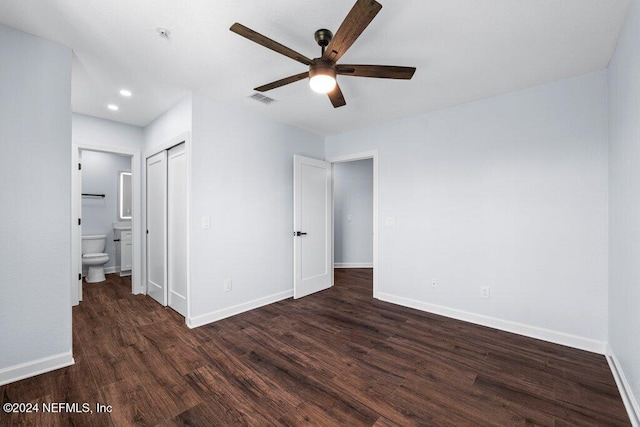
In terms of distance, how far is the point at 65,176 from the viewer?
83.4 inches

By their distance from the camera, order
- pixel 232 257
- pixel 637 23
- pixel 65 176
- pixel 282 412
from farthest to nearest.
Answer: pixel 232 257
pixel 65 176
pixel 282 412
pixel 637 23

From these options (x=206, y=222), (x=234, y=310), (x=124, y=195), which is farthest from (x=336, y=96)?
(x=124, y=195)

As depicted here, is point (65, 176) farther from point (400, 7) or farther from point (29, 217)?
point (400, 7)

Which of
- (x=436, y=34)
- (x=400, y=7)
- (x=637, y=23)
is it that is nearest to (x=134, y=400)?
(x=400, y=7)

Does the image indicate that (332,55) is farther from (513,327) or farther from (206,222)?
(513,327)

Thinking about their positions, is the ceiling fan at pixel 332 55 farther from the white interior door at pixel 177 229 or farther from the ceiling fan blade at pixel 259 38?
the white interior door at pixel 177 229

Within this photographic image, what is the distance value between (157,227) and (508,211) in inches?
166

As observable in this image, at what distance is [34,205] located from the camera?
6.54ft

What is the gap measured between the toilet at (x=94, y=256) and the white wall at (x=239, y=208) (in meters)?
2.86

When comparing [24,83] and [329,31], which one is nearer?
[329,31]

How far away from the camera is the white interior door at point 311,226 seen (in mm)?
3832

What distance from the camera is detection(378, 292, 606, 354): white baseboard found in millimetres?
2402

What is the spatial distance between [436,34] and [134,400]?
323cm

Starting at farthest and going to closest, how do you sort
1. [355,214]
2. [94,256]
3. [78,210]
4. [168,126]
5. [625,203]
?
1. [355,214]
2. [94,256]
3. [78,210]
4. [168,126]
5. [625,203]
